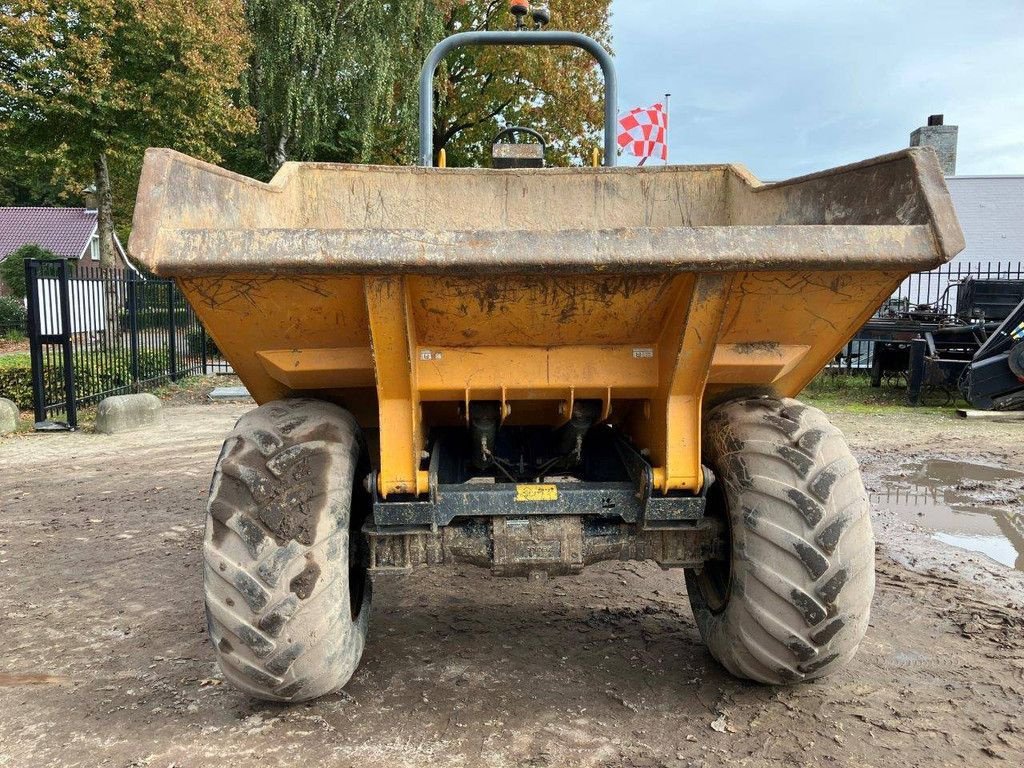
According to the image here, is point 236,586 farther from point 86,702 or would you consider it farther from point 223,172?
point 223,172

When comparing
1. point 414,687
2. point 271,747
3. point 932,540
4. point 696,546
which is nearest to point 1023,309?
point 932,540

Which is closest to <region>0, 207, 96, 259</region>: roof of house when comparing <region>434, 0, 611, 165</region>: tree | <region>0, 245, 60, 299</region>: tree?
<region>0, 245, 60, 299</region>: tree

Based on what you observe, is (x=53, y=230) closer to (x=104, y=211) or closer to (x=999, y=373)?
(x=104, y=211)

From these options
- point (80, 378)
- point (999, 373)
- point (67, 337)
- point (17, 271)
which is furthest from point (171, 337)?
point (17, 271)

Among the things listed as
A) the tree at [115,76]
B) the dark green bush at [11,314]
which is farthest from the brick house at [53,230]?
the tree at [115,76]

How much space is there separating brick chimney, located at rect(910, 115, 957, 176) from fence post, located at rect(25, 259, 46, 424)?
22484 mm

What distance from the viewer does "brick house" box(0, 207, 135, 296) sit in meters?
38.5

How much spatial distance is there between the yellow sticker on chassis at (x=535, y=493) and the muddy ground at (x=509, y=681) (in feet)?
2.38

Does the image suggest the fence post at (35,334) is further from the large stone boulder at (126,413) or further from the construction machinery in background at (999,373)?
the construction machinery in background at (999,373)

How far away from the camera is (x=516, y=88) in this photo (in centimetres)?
2231

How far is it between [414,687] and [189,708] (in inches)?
30.1

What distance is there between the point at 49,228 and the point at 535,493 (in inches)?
1781

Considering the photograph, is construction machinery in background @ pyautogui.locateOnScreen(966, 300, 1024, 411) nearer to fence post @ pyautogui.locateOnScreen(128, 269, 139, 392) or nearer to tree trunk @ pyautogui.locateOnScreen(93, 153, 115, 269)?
fence post @ pyautogui.locateOnScreen(128, 269, 139, 392)

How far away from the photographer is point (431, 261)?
2.02m
